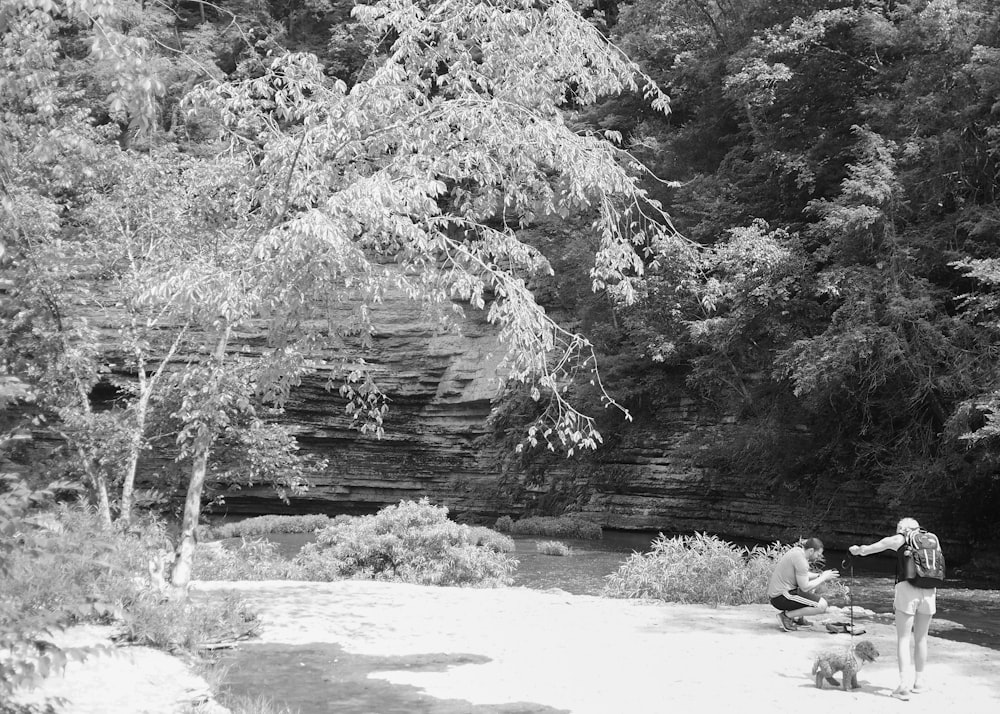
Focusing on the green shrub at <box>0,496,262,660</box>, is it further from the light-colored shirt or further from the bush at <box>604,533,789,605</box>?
the bush at <box>604,533,789,605</box>

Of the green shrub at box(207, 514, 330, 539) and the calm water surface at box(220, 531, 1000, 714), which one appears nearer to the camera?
the calm water surface at box(220, 531, 1000, 714)

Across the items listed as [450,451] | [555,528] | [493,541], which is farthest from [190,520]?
[450,451]

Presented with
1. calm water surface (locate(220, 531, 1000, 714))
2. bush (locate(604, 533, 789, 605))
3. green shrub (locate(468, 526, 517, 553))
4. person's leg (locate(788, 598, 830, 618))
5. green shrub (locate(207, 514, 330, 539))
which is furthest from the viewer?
green shrub (locate(207, 514, 330, 539))

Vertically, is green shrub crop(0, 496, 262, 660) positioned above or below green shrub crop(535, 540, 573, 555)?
above

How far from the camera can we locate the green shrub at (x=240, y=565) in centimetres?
1249

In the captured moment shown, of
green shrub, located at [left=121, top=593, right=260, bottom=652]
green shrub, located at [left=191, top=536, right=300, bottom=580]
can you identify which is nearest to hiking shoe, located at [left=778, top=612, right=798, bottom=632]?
green shrub, located at [left=121, top=593, right=260, bottom=652]

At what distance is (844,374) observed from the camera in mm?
17938

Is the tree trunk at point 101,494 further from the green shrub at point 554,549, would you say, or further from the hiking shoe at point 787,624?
the green shrub at point 554,549

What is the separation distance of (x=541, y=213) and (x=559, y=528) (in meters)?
9.20

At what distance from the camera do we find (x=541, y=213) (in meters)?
19.2

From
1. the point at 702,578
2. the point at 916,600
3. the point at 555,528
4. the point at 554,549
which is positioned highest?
the point at 916,600

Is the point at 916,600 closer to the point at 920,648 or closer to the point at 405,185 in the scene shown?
the point at 920,648

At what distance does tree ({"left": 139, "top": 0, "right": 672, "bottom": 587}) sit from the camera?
746 cm

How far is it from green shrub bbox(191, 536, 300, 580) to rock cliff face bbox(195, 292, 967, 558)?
41.3 feet
